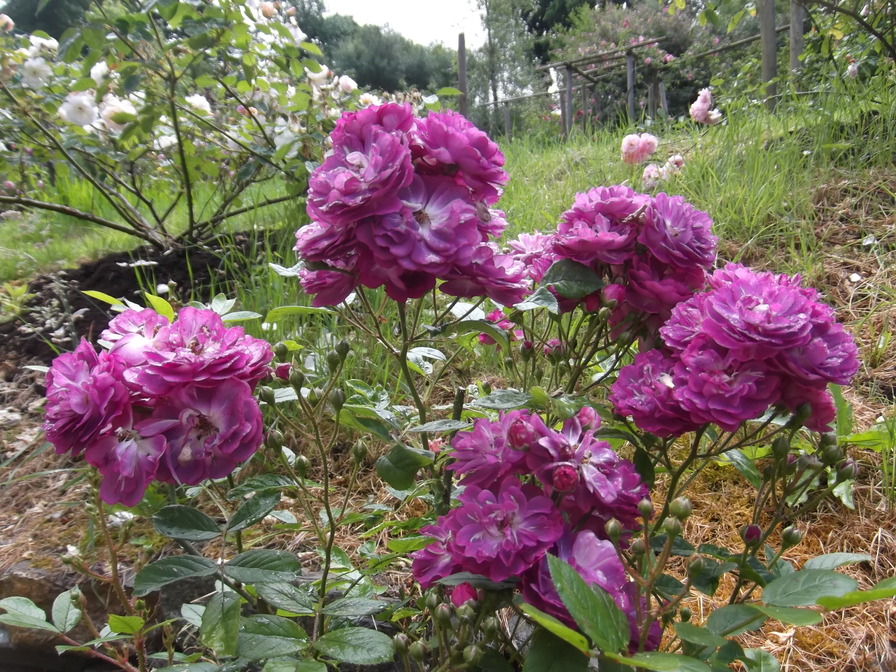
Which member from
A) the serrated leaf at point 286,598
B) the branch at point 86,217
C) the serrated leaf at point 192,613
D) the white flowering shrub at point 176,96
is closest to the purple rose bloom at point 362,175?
the serrated leaf at point 286,598

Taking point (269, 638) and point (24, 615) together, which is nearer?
point (269, 638)

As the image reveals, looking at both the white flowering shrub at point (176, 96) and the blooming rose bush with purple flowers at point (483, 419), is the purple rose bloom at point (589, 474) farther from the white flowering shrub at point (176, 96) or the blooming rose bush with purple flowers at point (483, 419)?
the white flowering shrub at point (176, 96)

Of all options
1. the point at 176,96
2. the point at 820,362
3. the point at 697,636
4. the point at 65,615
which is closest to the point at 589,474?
the point at 697,636

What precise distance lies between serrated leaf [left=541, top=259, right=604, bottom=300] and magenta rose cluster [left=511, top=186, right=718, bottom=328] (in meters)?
0.01

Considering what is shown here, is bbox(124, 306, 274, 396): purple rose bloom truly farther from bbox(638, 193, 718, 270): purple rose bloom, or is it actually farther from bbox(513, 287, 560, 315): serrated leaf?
bbox(638, 193, 718, 270): purple rose bloom

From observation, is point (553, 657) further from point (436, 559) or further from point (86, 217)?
point (86, 217)

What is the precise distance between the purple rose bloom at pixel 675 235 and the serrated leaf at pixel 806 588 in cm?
38

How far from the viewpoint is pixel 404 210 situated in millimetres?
664

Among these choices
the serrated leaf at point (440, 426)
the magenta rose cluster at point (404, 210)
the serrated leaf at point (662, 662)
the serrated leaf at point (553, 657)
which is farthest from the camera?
the serrated leaf at point (440, 426)

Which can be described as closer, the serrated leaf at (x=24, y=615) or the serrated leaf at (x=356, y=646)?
the serrated leaf at (x=356, y=646)

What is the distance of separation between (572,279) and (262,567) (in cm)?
51

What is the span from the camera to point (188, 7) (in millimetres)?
1773

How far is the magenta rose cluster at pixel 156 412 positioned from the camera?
2.03 feet

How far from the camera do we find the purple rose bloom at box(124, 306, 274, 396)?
0.61 metres
